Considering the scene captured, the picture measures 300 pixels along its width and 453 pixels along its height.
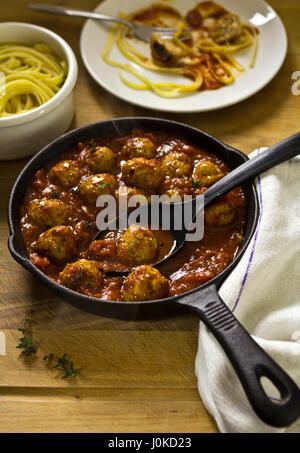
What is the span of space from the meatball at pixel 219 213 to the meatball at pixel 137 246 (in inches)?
15.0

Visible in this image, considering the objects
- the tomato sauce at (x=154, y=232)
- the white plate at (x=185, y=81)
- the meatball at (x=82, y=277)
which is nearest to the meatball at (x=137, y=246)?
the tomato sauce at (x=154, y=232)

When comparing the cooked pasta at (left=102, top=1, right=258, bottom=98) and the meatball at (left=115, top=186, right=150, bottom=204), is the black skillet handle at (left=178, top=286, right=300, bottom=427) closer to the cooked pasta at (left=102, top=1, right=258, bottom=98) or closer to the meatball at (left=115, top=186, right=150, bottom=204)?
the meatball at (left=115, top=186, right=150, bottom=204)

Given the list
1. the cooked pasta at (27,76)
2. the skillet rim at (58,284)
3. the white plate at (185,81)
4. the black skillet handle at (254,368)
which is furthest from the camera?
the white plate at (185,81)

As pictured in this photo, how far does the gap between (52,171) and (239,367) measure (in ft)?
5.73

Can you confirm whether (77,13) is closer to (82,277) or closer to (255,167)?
(255,167)

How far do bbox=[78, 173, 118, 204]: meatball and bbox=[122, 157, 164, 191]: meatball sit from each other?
0.11 meters

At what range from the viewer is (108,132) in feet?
12.1

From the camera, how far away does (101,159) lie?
3.48m

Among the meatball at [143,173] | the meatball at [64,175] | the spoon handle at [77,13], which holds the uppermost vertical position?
the spoon handle at [77,13]

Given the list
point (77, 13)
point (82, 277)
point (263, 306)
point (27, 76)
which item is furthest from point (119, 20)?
point (263, 306)

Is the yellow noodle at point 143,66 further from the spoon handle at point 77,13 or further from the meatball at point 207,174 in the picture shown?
the meatball at point 207,174

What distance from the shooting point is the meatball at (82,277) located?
2883 millimetres

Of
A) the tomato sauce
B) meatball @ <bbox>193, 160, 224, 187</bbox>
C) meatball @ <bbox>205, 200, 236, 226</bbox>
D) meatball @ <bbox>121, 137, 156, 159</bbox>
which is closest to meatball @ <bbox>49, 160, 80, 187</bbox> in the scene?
the tomato sauce

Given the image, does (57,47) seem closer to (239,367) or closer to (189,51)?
(189,51)
